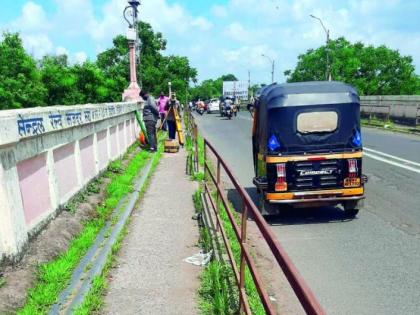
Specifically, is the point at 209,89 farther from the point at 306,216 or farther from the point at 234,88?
the point at 306,216

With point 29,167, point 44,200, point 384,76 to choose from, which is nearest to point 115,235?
point 44,200

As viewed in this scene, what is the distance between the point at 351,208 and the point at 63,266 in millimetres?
4603

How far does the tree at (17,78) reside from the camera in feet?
122

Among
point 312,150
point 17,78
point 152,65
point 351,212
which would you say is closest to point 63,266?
point 312,150

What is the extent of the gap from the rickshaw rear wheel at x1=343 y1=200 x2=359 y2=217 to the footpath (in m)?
2.56

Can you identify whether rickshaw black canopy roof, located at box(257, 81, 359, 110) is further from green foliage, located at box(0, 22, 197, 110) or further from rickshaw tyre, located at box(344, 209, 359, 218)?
green foliage, located at box(0, 22, 197, 110)

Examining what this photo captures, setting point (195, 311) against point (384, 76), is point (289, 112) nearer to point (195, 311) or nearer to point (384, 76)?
point (195, 311)

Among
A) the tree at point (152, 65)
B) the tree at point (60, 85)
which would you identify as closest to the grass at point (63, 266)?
the tree at point (60, 85)

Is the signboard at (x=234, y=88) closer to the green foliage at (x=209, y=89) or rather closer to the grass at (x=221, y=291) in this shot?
the green foliage at (x=209, y=89)

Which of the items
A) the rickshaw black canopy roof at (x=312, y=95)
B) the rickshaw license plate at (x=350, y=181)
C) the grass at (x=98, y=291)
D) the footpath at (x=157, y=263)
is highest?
the rickshaw black canopy roof at (x=312, y=95)

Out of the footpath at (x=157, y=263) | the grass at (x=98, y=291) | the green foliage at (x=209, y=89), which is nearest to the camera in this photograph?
the grass at (x=98, y=291)

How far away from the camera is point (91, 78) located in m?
42.2

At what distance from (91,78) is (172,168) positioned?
34.1 m

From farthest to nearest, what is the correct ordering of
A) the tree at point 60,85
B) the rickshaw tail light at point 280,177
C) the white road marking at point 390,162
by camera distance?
the tree at point 60,85, the white road marking at point 390,162, the rickshaw tail light at point 280,177
